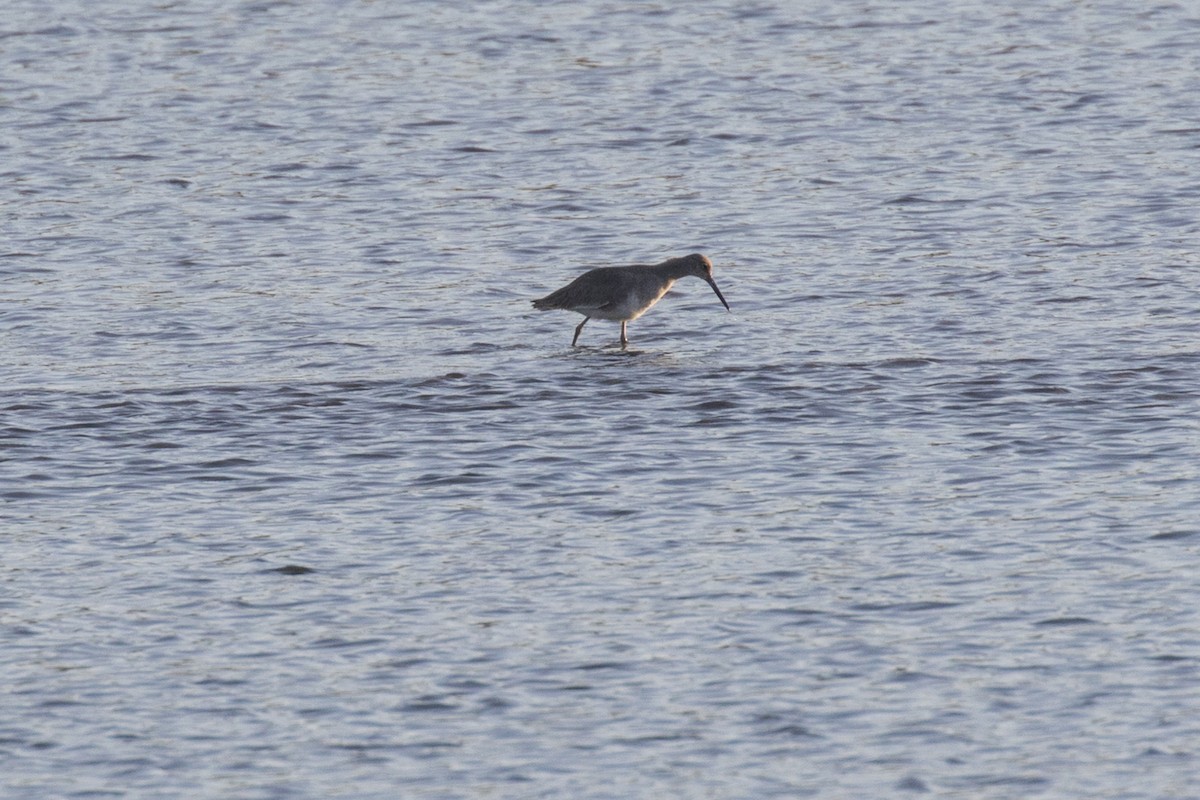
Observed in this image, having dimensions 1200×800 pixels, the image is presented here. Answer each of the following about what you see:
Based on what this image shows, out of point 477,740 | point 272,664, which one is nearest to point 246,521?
point 272,664

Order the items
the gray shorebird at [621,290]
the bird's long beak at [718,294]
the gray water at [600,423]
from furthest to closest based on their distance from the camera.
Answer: the bird's long beak at [718,294] < the gray shorebird at [621,290] < the gray water at [600,423]

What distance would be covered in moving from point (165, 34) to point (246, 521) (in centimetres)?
2091

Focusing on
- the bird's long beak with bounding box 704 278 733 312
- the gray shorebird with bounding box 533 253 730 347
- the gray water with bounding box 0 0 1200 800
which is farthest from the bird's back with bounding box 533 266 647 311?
the bird's long beak with bounding box 704 278 733 312

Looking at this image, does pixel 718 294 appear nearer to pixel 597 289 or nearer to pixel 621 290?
pixel 621 290

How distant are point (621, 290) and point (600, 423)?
2797 millimetres

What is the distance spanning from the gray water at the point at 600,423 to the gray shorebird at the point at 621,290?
1.41 feet

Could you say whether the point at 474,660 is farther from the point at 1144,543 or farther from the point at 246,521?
the point at 1144,543

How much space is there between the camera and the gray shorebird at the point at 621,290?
792 inches

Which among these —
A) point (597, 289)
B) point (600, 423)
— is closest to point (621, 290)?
point (597, 289)

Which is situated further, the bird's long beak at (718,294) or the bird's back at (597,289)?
the bird's long beak at (718,294)

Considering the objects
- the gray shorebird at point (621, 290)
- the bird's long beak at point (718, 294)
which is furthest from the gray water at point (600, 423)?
the gray shorebird at point (621, 290)

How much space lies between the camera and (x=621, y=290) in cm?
2014

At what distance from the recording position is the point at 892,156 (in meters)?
27.4

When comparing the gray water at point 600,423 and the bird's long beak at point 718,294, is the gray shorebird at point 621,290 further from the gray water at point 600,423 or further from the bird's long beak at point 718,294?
the gray water at point 600,423
